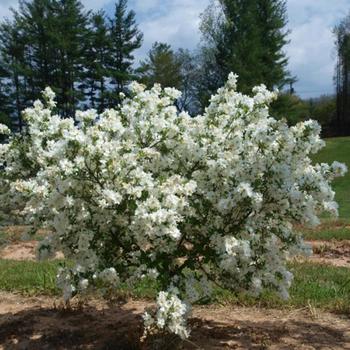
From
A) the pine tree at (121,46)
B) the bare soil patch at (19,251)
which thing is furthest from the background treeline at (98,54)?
the bare soil patch at (19,251)

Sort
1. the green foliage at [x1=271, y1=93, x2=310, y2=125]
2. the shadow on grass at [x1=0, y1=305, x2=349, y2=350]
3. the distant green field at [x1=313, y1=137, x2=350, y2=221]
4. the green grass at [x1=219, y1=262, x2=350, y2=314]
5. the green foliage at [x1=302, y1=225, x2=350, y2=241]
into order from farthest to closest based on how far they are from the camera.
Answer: the green foliage at [x1=271, y1=93, x2=310, y2=125]
the distant green field at [x1=313, y1=137, x2=350, y2=221]
the green foliage at [x1=302, y1=225, x2=350, y2=241]
the green grass at [x1=219, y1=262, x2=350, y2=314]
the shadow on grass at [x1=0, y1=305, x2=349, y2=350]

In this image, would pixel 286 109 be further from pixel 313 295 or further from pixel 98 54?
pixel 313 295

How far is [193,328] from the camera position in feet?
19.3

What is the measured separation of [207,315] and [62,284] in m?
2.19

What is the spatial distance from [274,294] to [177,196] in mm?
2791

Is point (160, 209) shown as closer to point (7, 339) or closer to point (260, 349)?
point (260, 349)

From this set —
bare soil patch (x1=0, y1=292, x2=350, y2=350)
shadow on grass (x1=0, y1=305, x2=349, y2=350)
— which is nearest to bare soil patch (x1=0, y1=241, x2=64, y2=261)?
bare soil patch (x1=0, y1=292, x2=350, y2=350)

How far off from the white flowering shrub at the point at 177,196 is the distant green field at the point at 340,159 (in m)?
16.6

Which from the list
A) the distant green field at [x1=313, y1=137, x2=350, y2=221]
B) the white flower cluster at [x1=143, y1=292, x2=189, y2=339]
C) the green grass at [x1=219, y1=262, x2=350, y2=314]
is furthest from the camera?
the distant green field at [x1=313, y1=137, x2=350, y2=221]

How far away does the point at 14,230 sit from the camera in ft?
47.8

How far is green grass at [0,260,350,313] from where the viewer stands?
21.7ft

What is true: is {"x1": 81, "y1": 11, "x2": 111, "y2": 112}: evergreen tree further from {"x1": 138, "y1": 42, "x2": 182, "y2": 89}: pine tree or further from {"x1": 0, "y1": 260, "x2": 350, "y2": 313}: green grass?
{"x1": 0, "y1": 260, "x2": 350, "y2": 313}: green grass

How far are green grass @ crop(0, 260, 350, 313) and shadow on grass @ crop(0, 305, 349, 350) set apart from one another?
34cm

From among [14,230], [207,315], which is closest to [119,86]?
[14,230]
